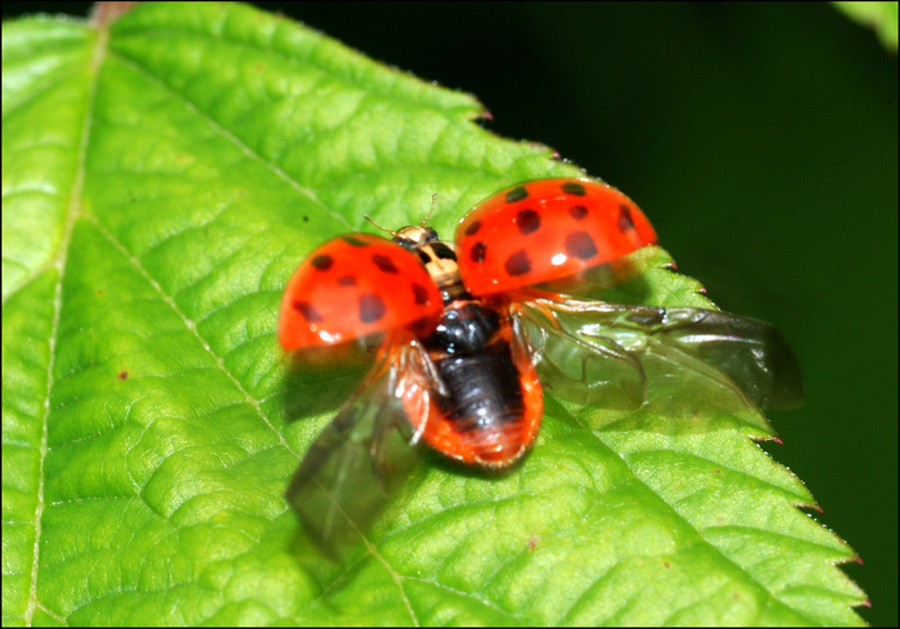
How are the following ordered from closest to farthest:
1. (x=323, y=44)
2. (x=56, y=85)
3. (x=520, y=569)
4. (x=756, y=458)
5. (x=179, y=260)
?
(x=520, y=569), (x=756, y=458), (x=179, y=260), (x=323, y=44), (x=56, y=85)

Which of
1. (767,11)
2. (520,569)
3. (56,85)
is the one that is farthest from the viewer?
(767,11)

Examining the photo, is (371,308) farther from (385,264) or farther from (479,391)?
(479,391)

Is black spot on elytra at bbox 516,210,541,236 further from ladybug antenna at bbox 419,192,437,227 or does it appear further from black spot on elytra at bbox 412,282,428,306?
ladybug antenna at bbox 419,192,437,227

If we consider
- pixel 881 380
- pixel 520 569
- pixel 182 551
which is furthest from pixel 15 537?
pixel 881 380

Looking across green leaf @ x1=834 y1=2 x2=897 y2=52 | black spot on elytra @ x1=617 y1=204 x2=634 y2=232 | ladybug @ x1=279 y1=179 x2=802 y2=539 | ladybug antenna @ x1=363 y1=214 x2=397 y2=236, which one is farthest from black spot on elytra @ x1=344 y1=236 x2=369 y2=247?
green leaf @ x1=834 y1=2 x2=897 y2=52

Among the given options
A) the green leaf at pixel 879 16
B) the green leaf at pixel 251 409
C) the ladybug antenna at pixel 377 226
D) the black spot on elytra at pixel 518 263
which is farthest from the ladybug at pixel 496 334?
the green leaf at pixel 879 16

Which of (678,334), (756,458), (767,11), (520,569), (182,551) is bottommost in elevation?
(182,551)

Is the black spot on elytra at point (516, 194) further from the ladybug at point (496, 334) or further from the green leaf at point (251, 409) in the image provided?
the green leaf at point (251, 409)

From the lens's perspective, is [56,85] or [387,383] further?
[56,85]

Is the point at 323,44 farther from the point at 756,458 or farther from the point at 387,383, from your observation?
the point at 756,458
